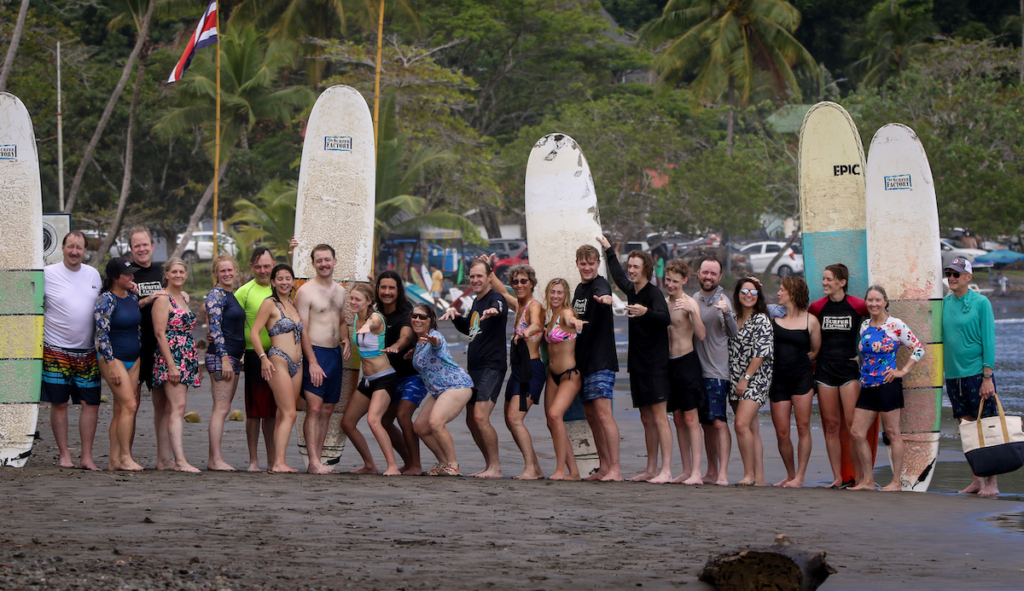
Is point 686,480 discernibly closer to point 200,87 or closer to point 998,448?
point 998,448

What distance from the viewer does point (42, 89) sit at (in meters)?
23.8

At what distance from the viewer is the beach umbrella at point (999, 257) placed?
3066 centimetres

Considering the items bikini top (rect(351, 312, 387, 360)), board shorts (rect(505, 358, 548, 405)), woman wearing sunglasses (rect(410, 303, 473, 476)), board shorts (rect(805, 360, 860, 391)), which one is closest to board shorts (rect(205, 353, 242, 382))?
bikini top (rect(351, 312, 387, 360))

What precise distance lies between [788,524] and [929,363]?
8.30 feet

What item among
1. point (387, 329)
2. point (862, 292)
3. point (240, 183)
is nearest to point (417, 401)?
point (387, 329)

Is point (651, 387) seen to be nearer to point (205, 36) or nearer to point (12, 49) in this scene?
point (205, 36)

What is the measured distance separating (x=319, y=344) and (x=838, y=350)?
3.48m

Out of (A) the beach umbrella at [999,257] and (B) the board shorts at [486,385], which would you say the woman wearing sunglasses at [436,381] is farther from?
(A) the beach umbrella at [999,257]

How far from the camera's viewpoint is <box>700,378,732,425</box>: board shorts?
273 inches

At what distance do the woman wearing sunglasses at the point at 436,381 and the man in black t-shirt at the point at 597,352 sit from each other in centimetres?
80

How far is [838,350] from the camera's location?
691cm

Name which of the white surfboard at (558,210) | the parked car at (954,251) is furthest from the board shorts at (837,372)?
the parked car at (954,251)

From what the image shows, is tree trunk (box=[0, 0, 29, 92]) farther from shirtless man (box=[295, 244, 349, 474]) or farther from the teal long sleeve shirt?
the teal long sleeve shirt

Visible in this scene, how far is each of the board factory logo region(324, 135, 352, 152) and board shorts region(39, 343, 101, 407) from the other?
272 centimetres
